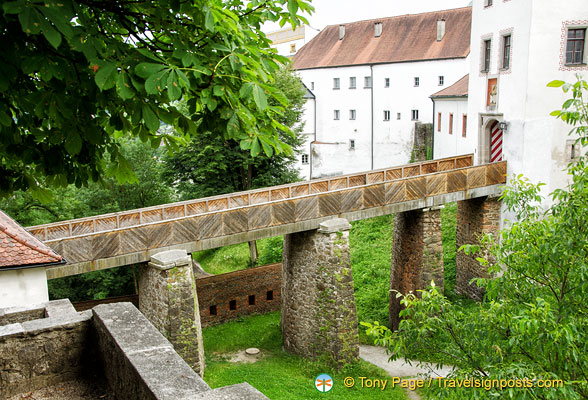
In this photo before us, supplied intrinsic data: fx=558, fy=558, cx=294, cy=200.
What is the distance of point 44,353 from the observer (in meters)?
5.25

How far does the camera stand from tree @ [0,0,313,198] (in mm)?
3705

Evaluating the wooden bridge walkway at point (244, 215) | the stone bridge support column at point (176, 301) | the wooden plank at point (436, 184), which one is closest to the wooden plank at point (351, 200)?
the wooden bridge walkway at point (244, 215)

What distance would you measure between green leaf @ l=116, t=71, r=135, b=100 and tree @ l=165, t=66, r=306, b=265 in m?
21.8

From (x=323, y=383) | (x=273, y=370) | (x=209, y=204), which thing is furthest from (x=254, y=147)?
(x=209, y=204)

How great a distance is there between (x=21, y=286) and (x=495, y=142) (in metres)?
18.1

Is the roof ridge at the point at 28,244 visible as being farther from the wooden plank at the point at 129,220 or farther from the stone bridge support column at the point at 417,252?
the stone bridge support column at the point at 417,252

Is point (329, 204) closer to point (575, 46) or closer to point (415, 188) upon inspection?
point (415, 188)

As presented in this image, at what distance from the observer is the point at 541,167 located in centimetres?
1978

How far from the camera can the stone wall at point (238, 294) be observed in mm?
21170

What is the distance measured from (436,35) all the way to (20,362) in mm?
38486

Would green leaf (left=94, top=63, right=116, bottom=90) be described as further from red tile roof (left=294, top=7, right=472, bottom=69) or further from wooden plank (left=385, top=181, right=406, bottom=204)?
red tile roof (left=294, top=7, right=472, bottom=69)

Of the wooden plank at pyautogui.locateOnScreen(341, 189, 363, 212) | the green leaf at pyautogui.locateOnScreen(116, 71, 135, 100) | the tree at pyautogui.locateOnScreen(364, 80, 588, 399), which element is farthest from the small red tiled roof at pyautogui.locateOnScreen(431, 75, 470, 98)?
the green leaf at pyautogui.locateOnScreen(116, 71, 135, 100)

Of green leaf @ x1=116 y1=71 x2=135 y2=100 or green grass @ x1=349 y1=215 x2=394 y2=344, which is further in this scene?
green grass @ x1=349 y1=215 x2=394 y2=344

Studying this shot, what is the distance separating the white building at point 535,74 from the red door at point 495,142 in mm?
824
